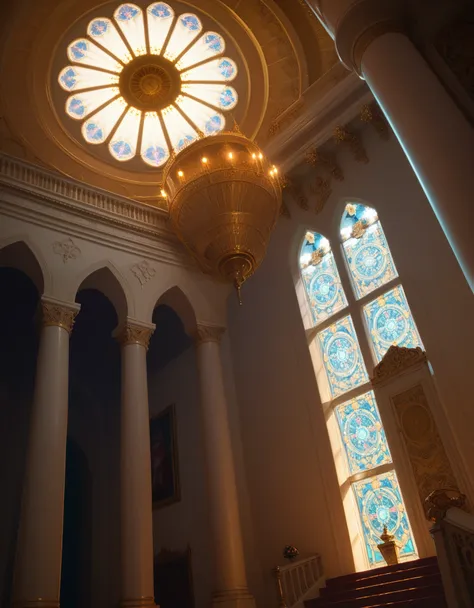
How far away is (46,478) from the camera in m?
6.61

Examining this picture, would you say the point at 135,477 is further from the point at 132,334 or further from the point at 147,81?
the point at 147,81

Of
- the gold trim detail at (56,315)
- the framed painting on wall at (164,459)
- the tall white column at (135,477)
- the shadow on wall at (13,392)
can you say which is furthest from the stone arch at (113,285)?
the framed painting on wall at (164,459)

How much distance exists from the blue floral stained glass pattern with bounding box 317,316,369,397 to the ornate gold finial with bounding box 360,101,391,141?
10.8 feet

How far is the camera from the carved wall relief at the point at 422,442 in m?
7.17

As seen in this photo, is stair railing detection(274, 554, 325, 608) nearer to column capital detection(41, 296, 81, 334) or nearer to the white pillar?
column capital detection(41, 296, 81, 334)

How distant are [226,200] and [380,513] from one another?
16.2 ft

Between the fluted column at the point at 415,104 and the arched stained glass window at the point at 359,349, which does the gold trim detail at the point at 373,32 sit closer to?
→ the fluted column at the point at 415,104

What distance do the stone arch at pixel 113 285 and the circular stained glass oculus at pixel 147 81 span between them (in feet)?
10.5

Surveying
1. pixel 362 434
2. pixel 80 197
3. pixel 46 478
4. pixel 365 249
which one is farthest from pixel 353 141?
pixel 46 478

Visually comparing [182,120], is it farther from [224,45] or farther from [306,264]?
[306,264]

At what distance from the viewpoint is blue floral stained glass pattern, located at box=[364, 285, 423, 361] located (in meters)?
8.31

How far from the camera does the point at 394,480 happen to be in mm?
7797

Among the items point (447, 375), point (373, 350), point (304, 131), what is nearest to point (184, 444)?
point (373, 350)

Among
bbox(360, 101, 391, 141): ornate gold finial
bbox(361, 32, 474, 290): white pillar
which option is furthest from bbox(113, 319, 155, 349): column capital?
bbox(361, 32, 474, 290): white pillar
